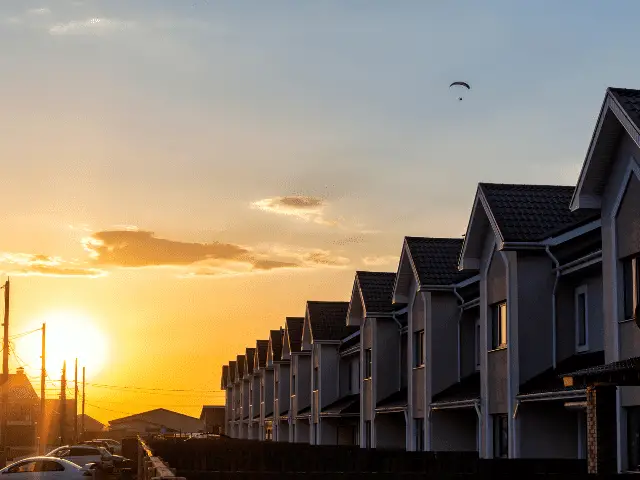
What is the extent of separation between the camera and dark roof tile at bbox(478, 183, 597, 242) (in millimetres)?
28922

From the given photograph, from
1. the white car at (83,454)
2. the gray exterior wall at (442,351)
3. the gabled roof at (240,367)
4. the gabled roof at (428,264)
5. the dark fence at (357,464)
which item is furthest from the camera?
the gabled roof at (240,367)

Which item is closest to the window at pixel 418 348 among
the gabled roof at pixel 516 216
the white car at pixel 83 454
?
the gabled roof at pixel 516 216

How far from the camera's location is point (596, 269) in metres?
26.7

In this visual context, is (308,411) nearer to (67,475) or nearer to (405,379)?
(405,379)

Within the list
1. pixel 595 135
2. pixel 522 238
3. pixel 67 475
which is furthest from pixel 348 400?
pixel 595 135

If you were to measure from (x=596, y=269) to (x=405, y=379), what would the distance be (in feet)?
63.7

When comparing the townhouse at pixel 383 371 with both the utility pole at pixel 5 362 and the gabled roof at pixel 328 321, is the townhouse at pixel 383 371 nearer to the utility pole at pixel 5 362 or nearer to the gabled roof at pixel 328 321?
the gabled roof at pixel 328 321

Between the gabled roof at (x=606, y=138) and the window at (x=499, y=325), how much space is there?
6.30 meters

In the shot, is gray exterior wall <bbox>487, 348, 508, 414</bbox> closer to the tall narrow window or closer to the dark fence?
the dark fence

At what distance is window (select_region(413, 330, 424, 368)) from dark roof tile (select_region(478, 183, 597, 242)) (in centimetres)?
944

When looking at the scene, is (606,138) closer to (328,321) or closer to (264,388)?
(328,321)

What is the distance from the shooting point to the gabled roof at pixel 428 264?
37719mm

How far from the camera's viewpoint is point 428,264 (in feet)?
126

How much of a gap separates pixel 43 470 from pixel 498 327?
15.3 meters
